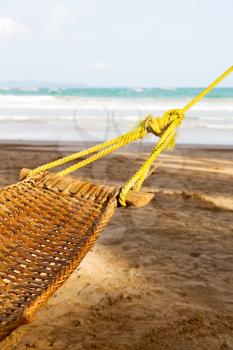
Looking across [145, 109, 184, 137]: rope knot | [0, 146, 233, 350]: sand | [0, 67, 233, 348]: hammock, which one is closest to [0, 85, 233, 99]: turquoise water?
[0, 146, 233, 350]: sand

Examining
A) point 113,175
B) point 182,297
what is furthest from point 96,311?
point 113,175

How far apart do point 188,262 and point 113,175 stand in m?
→ 3.05

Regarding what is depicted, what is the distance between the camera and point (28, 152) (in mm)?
7902

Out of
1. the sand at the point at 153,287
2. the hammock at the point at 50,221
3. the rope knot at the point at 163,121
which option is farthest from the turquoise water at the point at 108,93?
the hammock at the point at 50,221

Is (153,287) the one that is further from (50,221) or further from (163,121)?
(163,121)

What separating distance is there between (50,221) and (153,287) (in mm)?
699

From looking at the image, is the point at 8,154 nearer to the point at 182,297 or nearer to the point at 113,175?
the point at 113,175

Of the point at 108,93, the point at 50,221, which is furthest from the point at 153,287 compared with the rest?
the point at 108,93

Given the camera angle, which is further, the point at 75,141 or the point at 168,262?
the point at 75,141

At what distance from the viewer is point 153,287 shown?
8.52ft

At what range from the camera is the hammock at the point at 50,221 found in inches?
67.2

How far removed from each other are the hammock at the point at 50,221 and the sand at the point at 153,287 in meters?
0.36

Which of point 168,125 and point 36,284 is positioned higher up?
point 168,125

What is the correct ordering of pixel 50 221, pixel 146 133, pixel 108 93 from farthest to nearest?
pixel 108 93 → pixel 146 133 → pixel 50 221
